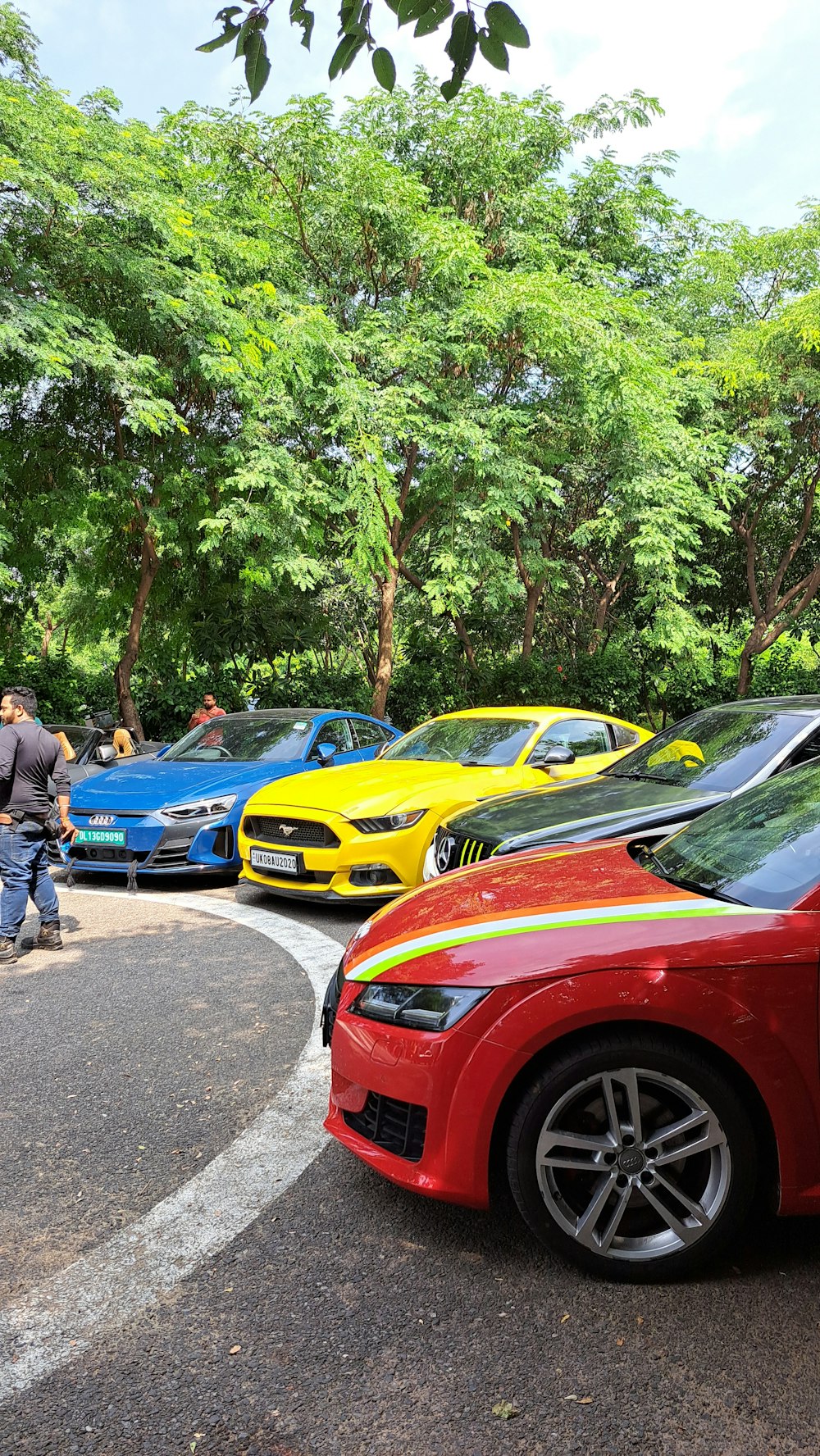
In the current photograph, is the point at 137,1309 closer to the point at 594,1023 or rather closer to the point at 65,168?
the point at 594,1023

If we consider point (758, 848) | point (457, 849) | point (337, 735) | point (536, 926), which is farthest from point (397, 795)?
point (536, 926)

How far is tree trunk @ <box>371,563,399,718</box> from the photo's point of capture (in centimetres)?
1702

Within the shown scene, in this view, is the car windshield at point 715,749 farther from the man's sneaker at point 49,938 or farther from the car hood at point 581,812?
the man's sneaker at point 49,938

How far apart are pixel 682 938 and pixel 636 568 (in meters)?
15.8

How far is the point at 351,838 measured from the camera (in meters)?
6.84

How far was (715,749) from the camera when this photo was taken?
19.7 ft

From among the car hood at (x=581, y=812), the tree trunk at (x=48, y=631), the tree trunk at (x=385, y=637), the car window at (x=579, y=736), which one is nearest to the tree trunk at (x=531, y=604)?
the tree trunk at (x=385, y=637)

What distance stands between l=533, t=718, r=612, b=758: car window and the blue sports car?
80.4 inches

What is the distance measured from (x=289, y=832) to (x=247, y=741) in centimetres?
247

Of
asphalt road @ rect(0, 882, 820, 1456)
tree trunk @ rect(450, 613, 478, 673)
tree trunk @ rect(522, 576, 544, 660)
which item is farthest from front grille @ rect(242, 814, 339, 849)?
tree trunk @ rect(450, 613, 478, 673)

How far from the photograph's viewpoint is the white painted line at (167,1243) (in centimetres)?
240

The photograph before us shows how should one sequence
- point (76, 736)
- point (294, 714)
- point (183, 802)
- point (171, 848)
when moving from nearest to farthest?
point (171, 848), point (183, 802), point (294, 714), point (76, 736)

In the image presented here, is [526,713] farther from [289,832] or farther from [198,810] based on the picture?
[198,810]

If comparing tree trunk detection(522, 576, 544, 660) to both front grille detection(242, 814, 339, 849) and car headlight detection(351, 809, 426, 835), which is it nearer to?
front grille detection(242, 814, 339, 849)
